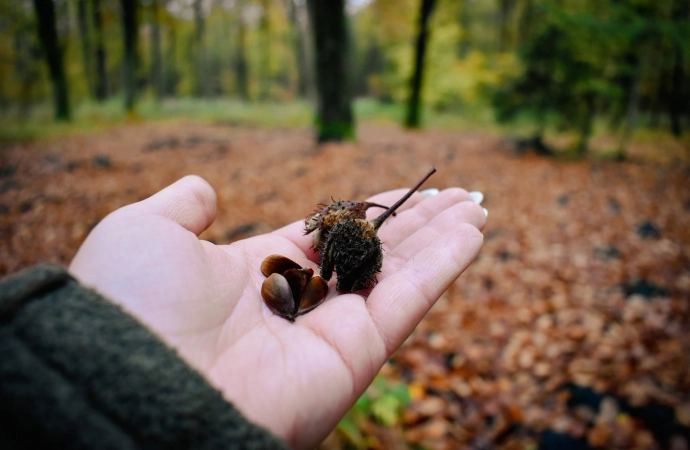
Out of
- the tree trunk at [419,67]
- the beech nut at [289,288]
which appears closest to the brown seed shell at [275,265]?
the beech nut at [289,288]

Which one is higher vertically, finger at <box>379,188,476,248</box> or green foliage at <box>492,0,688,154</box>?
green foliage at <box>492,0,688,154</box>

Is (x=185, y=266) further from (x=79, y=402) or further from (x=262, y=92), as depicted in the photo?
(x=262, y=92)

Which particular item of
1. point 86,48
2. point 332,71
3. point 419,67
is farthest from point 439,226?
point 86,48

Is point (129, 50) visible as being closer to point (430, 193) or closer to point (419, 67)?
point (419, 67)

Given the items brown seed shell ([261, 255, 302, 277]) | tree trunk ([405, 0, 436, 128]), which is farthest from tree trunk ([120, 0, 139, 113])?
brown seed shell ([261, 255, 302, 277])

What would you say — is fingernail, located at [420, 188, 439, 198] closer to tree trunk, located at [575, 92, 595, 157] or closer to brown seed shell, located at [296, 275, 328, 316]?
brown seed shell, located at [296, 275, 328, 316]

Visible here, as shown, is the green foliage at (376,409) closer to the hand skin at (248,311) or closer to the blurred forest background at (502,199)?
the blurred forest background at (502,199)
